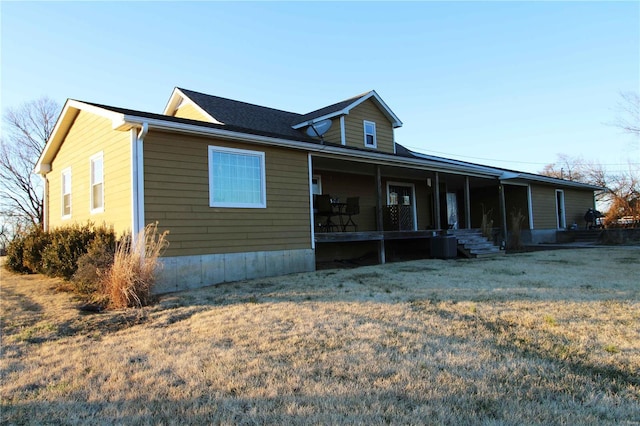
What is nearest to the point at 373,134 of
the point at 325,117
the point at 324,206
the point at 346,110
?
the point at 346,110

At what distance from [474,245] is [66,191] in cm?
1206

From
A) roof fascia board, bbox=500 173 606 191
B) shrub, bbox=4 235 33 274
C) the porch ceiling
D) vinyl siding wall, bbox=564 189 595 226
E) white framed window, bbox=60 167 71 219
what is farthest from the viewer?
vinyl siding wall, bbox=564 189 595 226

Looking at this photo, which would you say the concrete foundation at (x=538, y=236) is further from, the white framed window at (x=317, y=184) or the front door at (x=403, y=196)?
the white framed window at (x=317, y=184)

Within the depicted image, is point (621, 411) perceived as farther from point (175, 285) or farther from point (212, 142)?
point (212, 142)

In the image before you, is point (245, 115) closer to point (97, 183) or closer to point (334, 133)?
point (334, 133)

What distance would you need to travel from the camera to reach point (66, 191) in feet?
37.3

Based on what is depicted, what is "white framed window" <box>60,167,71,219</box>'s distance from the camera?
11156 mm

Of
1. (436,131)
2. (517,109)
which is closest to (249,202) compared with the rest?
(517,109)

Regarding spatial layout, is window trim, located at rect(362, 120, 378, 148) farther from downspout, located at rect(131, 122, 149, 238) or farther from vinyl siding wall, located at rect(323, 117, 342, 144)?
downspout, located at rect(131, 122, 149, 238)

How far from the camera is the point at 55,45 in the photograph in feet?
31.9

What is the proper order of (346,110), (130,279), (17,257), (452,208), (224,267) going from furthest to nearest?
(452,208), (346,110), (17,257), (224,267), (130,279)

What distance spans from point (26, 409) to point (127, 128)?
5.62 meters

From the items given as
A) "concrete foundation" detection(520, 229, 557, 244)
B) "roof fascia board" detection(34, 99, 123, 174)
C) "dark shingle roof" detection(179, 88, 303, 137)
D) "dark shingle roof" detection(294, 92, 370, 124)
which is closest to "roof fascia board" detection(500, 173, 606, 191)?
"concrete foundation" detection(520, 229, 557, 244)

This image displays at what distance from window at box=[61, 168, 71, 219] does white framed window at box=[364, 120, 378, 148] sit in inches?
345
